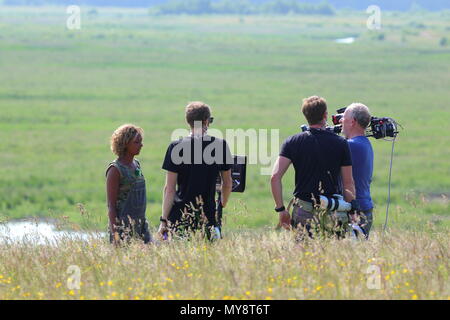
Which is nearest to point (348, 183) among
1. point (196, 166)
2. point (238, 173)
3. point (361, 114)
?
point (361, 114)

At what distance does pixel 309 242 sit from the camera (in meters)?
5.89

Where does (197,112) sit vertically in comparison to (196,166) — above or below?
above

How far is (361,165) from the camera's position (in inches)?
256

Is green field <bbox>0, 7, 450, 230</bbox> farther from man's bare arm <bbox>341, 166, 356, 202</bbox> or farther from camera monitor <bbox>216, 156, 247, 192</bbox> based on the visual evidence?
man's bare arm <bbox>341, 166, 356, 202</bbox>

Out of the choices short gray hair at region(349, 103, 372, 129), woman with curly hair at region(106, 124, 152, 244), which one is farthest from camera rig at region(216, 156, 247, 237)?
short gray hair at region(349, 103, 372, 129)

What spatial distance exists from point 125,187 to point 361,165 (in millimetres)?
1683

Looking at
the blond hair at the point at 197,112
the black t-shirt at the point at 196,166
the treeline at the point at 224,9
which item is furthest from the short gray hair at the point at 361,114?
the treeline at the point at 224,9

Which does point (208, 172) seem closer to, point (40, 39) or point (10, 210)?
point (10, 210)

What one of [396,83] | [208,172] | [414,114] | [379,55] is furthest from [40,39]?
[208,172]

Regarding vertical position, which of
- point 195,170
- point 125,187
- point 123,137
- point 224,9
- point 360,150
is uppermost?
point 224,9

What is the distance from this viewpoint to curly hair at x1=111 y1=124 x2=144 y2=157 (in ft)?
19.8

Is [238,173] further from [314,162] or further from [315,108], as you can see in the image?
[315,108]

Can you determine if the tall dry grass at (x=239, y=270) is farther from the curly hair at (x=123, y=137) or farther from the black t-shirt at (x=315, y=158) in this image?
the curly hair at (x=123, y=137)
